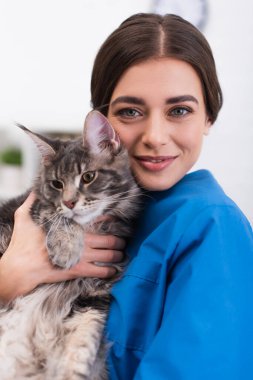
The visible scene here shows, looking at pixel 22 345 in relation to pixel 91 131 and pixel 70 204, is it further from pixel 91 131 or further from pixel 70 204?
pixel 91 131

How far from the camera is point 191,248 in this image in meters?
1.04

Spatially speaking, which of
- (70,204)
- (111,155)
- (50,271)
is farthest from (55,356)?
(111,155)

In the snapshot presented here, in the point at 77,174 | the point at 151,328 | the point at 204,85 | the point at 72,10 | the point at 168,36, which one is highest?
the point at 72,10

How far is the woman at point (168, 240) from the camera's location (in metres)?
0.94

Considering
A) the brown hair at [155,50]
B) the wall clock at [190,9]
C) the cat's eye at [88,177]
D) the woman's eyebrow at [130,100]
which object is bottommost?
the cat's eye at [88,177]

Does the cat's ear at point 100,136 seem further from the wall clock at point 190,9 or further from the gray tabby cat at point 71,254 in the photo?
the wall clock at point 190,9

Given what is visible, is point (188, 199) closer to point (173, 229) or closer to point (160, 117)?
point (173, 229)

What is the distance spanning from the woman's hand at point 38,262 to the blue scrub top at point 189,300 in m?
0.12

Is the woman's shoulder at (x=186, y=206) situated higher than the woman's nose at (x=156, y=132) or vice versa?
the woman's nose at (x=156, y=132)

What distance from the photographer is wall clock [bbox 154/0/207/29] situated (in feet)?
7.96

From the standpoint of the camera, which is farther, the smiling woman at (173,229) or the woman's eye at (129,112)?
the woman's eye at (129,112)

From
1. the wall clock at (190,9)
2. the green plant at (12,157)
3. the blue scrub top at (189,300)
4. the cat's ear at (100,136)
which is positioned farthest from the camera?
the green plant at (12,157)

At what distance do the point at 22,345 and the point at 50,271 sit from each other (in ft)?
0.70

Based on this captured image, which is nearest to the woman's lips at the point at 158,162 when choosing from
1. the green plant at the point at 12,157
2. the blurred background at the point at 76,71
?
the blurred background at the point at 76,71
